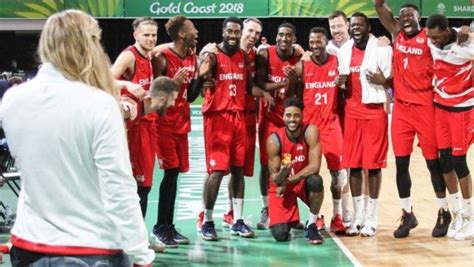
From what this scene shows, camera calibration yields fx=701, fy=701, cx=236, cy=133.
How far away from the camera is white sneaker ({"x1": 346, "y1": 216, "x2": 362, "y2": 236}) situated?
5.71 metres

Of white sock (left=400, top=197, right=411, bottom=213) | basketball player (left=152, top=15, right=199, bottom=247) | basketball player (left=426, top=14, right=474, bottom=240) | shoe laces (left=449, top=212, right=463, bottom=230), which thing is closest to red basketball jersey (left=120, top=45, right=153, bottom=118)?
basketball player (left=152, top=15, right=199, bottom=247)

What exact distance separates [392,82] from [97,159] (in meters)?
4.27

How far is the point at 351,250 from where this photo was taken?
5.21m

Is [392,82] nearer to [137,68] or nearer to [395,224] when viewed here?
[395,224]

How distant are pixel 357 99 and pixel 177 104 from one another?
147 cm

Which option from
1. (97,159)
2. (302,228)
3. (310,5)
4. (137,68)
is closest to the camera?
(97,159)

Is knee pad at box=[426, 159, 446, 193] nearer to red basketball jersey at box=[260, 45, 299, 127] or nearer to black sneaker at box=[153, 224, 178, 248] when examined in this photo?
red basketball jersey at box=[260, 45, 299, 127]

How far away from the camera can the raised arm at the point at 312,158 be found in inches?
218

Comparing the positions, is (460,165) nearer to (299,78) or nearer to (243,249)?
(299,78)

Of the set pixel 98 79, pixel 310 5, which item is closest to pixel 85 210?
pixel 98 79

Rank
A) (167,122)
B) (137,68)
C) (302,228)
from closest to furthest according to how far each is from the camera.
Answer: (137,68) → (167,122) → (302,228)

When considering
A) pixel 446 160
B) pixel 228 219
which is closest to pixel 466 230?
pixel 446 160

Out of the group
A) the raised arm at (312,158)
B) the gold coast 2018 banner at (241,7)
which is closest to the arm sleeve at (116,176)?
the raised arm at (312,158)

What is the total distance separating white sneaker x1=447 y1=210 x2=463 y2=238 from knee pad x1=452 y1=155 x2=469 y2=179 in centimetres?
31
